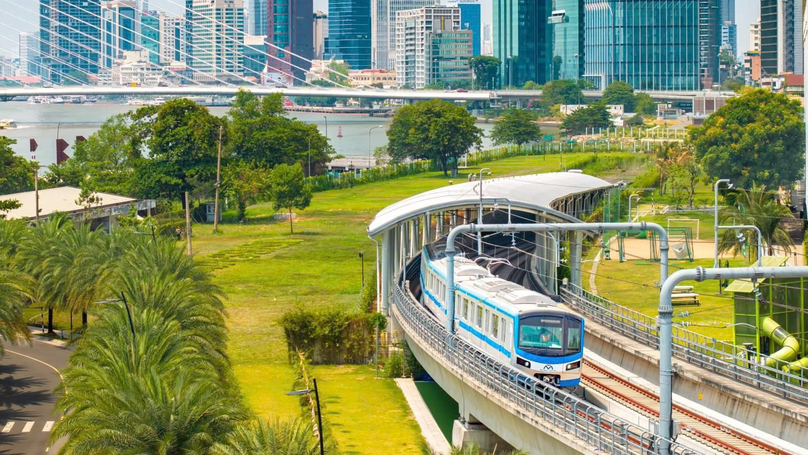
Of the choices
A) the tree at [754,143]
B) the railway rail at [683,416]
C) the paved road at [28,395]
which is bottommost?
the paved road at [28,395]

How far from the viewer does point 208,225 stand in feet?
A: 267

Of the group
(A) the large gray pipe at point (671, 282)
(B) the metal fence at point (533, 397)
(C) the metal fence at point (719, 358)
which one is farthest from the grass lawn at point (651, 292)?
(A) the large gray pipe at point (671, 282)

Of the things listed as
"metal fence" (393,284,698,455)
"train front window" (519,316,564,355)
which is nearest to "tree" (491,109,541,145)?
"metal fence" (393,284,698,455)

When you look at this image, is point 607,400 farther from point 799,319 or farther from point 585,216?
point 585,216

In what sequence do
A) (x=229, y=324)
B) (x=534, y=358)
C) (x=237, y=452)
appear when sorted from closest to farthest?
(x=237, y=452) < (x=534, y=358) < (x=229, y=324)

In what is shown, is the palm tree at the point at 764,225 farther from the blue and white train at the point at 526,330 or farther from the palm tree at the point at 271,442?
the palm tree at the point at 271,442

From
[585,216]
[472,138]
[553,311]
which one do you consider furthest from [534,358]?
[472,138]

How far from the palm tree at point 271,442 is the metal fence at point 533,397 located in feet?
15.4

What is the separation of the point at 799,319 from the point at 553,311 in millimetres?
6824

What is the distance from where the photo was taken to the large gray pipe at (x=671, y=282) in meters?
16.9

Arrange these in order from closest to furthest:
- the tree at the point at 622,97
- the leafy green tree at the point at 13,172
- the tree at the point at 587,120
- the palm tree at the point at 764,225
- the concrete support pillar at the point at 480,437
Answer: the concrete support pillar at the point at 480,437 → the palm tree at the point at 764,225 → the leafy green tree at the point at 13,172 → the tree at the point at 587,120 → the tree at the point at 622,97

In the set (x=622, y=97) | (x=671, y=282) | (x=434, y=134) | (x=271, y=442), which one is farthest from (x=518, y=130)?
(x=671, y=282)

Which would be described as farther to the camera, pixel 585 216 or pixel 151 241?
pixel 585 216

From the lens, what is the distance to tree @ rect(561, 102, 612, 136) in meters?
158
